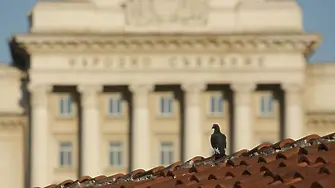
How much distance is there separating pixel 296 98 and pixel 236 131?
145 inches

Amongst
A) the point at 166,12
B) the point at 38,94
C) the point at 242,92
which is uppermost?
the point at 166,12

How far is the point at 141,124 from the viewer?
92.2 meters

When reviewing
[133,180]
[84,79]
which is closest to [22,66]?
[84,79]

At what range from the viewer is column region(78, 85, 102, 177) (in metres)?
91.5

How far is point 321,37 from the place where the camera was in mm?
92500

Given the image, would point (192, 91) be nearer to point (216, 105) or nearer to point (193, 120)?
point (193, 120)

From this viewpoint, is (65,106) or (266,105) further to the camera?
(65,106)

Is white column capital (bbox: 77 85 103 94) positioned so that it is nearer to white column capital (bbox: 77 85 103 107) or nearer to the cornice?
white column capital (bbox: 77 85 103 107)

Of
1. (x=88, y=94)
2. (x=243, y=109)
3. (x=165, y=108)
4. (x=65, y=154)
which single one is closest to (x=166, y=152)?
(x=165, y=108)

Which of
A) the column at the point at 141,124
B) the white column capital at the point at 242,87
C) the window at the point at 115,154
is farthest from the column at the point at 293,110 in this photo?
the window at the point at 115,154

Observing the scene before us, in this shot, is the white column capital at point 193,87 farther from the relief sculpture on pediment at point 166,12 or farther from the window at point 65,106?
the window at point 65,106

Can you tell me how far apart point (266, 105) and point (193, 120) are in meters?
4.32

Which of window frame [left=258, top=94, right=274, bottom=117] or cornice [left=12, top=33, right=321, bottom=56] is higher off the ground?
cornice [left=12, top=33, right=321, bottom=56]

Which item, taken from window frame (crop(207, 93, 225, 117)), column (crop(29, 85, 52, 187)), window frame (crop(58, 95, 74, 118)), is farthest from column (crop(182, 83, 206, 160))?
column (crop(29, 85, 52, 187))
